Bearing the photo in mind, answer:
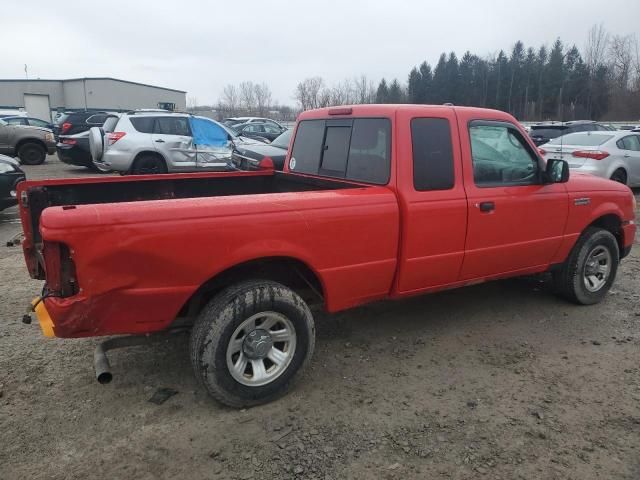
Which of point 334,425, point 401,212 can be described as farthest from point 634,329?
point 334,425

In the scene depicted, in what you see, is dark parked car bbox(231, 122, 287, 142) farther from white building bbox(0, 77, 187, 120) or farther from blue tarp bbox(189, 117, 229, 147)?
white building bbox(0, 77, 187, 120)

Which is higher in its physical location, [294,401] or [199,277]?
[199,277]

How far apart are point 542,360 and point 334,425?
1.85 m

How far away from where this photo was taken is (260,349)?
10.3 ft

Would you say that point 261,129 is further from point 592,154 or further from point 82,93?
point 82,93

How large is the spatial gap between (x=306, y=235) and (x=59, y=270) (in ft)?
4.59

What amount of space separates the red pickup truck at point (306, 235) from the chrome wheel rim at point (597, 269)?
2 cm

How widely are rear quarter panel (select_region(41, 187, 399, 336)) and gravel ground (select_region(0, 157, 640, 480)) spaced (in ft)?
2.07

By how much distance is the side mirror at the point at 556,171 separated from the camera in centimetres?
421

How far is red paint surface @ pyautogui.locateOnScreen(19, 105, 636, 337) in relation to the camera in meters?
2.64

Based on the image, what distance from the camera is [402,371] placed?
144 inches

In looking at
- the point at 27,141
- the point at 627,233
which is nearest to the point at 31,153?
the point at 27,141

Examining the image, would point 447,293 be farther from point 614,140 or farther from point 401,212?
point 614,140

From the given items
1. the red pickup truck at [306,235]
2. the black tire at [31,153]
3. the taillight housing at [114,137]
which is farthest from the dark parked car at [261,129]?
the red pickup truck at [306,235]
